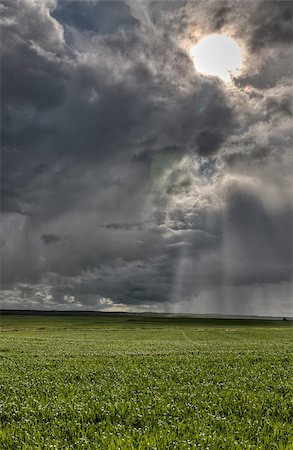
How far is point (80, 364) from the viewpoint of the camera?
28219 millimetres

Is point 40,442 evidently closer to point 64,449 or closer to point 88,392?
point 64,449

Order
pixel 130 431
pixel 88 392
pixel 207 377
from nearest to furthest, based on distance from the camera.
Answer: pixel 130 431
pixel 88 392
pixel 207 377

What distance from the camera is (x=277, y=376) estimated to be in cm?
2170

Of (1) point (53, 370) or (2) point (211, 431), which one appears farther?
(1) point (53, 370)

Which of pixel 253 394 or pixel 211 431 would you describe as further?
pixel 253 394

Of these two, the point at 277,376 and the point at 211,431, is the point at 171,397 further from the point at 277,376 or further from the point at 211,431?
the point at 277,376

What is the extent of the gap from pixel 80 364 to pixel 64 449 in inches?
708

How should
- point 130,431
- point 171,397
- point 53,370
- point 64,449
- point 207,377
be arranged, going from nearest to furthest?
point 64,449, point 130,431, point 171,397, point 207,377, point 53,370

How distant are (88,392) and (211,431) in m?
7.60

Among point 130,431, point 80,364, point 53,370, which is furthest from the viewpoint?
point 80,364

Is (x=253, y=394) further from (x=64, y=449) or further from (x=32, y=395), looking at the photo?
(x=32, y=395)

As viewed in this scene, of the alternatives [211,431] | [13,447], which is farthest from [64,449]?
[211,431]

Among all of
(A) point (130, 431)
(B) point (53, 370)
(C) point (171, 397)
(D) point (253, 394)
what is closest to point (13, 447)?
(A) point (130, 431)

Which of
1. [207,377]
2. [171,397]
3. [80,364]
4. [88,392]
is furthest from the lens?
[80,364]
